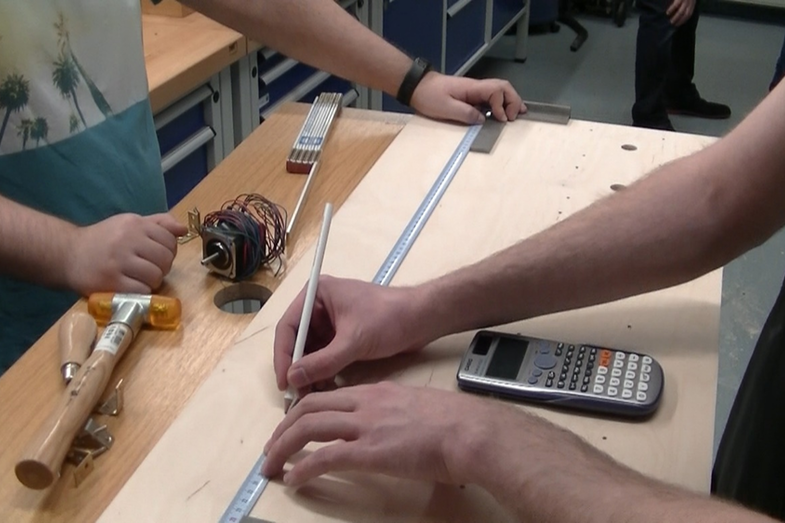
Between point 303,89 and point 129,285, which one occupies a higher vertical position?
point 129,285

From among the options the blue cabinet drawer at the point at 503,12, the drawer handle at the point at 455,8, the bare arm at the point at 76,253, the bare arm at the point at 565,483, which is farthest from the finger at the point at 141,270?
the blue cabinet drawer at the point at 503,12

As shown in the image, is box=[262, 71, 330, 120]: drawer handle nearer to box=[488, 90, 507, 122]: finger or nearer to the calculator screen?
box=[488, 90, 507, 122]: finger

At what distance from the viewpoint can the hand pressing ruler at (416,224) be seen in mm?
703

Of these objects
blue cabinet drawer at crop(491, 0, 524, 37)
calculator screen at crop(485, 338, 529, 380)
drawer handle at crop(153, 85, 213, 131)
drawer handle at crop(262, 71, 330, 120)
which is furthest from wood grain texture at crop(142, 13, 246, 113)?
blue cabinet drawer at crop(491, 0, 524, 37)

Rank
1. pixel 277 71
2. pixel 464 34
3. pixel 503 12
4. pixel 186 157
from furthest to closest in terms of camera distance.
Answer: pixel 503 12
pixel 464 34
pixel 277 71
pixel 186 157

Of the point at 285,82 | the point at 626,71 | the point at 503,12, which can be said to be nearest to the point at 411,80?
the point at 285,82

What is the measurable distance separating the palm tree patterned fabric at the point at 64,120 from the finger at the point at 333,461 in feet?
1.89

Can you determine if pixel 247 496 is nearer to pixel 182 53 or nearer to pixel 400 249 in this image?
pixel 400 249

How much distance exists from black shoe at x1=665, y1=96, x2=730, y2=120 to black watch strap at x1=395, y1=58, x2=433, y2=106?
2.63m

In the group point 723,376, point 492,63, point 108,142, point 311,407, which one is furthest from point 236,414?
point 492,63

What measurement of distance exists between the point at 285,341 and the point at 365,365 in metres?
0.09

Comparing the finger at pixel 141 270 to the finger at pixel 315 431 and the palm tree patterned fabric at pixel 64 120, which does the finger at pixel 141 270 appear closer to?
the palm tree patterned fabric at pixel 64 120

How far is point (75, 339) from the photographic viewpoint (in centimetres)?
90

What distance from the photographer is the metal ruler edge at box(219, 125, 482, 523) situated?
2.30 ft
